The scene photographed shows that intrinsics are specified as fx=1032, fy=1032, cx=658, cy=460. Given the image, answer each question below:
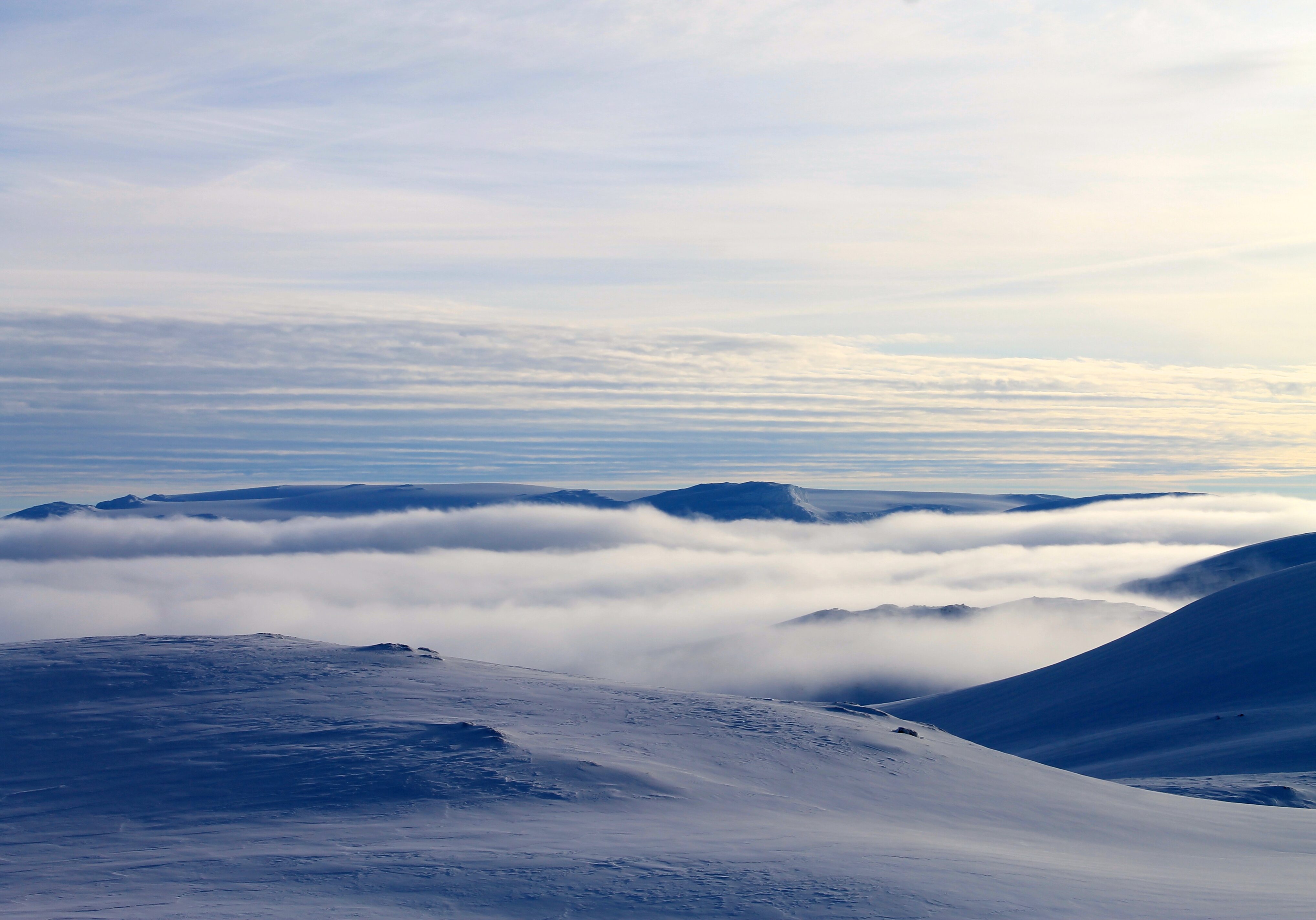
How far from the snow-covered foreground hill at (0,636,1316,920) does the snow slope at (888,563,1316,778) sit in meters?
20.1

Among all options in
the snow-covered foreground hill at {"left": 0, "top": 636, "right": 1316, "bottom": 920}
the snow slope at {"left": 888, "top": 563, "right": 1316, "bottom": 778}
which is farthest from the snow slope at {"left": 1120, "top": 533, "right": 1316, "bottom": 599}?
the snow-covered foreground hill at {"left": 0, "top": 636, "right": 1316, "bottom": 920}

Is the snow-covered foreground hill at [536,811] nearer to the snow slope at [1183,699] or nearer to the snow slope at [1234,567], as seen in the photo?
the snow slope at [1183,699]

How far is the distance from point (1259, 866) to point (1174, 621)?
Answer: 54828 mm

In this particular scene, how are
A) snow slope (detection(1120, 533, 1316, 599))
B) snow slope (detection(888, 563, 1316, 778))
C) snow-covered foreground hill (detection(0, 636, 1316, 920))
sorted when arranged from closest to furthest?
1. snow-covered foreground hill (detection(0, 636, 1316, 920))
2. snow slope (detection(888, 563, 1316, 778))
3. snow slope (detection(1120, 533, 1316, 599))

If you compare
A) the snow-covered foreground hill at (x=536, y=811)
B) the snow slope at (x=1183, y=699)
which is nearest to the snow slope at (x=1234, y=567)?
the snow slope at (x=1183, y=699)

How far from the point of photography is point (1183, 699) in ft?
175

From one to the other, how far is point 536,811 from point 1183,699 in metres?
48.6

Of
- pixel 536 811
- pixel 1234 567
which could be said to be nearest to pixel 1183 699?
pixel 536 811

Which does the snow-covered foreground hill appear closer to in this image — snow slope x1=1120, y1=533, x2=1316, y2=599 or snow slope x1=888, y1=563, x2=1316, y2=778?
snow slope x1=888, y1=563, x2=1316, y2=778

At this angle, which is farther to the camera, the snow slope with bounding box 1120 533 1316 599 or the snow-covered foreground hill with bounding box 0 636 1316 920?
the snow slope with bounding box 1120 533 1316 599

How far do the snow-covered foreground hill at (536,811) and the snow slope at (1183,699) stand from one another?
20090mm

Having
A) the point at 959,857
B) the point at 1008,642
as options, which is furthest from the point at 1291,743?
the point at 1008,642

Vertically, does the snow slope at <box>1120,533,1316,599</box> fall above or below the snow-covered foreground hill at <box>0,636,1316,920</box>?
above

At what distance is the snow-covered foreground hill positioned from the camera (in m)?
11.2
